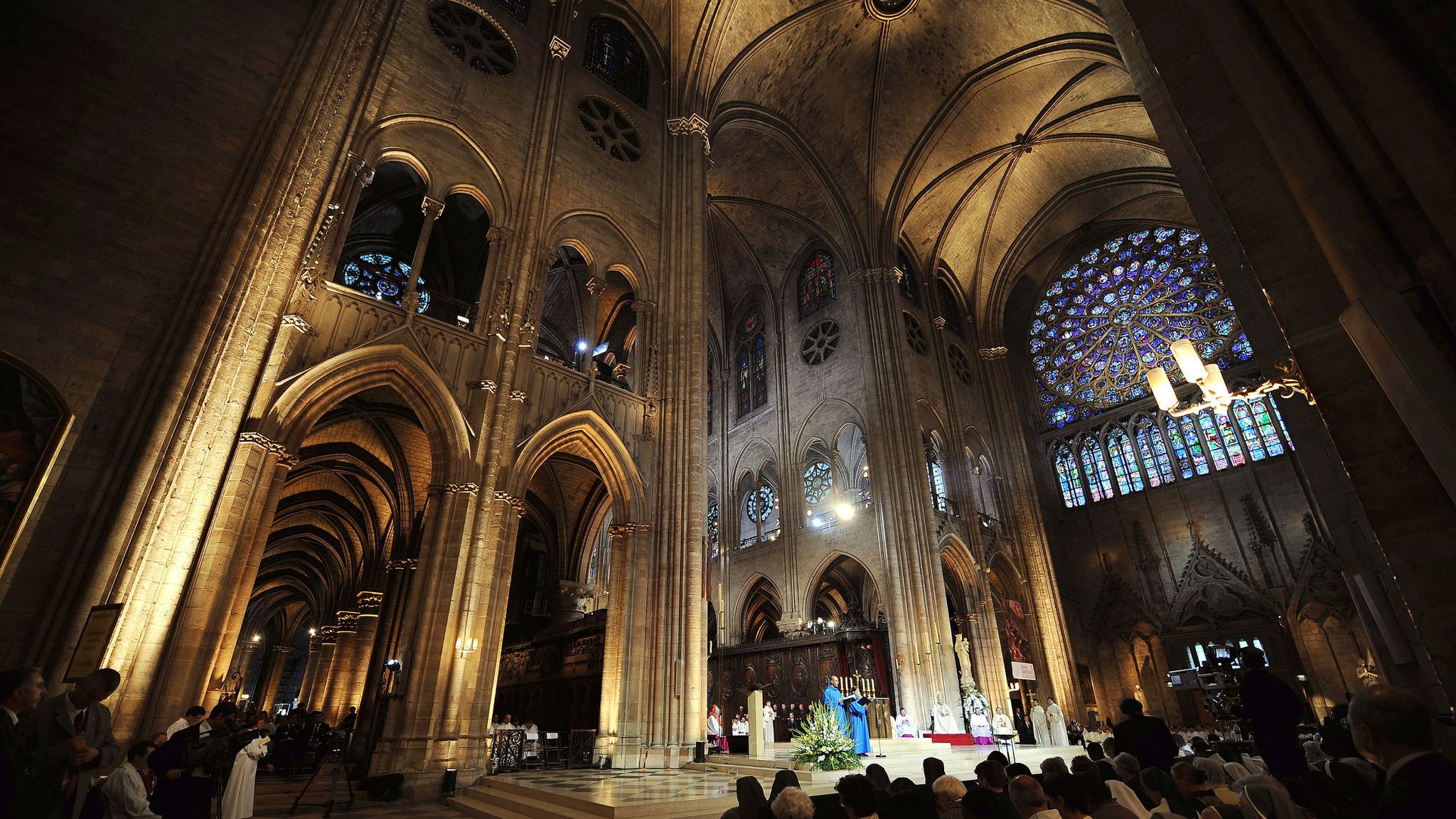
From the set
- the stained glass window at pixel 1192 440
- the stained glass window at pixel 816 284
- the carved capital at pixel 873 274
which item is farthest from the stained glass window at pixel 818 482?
the stained glass window at pixel 1192 440

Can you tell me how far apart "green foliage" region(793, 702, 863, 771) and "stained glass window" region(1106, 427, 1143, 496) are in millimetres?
19944

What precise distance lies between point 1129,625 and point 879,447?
455 inches

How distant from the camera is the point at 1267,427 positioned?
19.8m

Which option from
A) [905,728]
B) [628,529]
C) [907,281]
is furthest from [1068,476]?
[628,529]

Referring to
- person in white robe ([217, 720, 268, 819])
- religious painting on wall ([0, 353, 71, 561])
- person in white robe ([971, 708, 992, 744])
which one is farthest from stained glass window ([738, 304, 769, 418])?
religious painting on wall ([0, 353, 71, 561])

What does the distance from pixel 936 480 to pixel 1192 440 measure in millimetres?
9126

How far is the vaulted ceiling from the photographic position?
1770 centimetres

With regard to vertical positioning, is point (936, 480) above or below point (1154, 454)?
below

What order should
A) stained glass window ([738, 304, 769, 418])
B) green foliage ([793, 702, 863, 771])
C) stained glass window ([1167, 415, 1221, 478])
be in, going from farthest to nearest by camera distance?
stained glass window ([738, 304, 769, 418]) < stained glass window ([1167, 415, 1221, 478]) < green foliage ([793, 702, 863, 771])

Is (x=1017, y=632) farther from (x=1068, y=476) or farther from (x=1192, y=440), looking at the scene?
(x=1192, y=440)

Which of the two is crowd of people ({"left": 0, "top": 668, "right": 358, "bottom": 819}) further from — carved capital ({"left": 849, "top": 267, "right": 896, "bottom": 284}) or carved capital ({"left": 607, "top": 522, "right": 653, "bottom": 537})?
carved capital ({"left": 849, "top": 267, "right": 896, "bottom": 284})

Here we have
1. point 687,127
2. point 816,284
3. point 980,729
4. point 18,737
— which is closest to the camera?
point 18,737

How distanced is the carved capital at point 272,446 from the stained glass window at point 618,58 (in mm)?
10950

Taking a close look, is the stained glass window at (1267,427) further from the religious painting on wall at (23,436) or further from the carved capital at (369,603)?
the religious painting on wall at (23,436)
